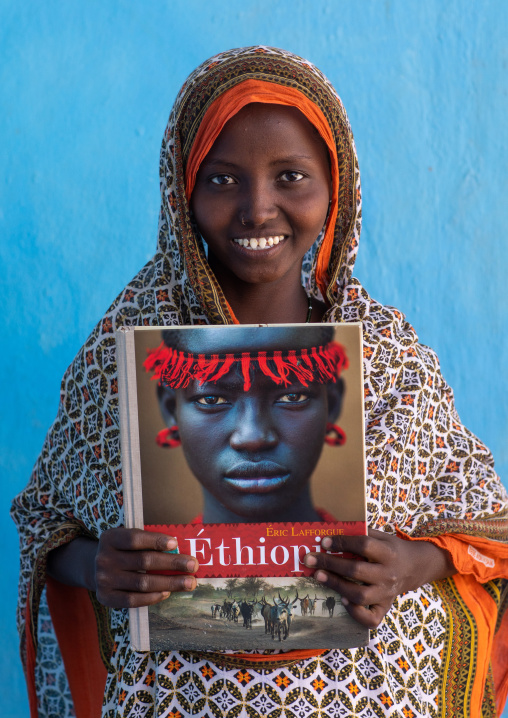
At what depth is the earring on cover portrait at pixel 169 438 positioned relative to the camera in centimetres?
87

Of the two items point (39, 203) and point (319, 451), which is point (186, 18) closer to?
point (39, 203)

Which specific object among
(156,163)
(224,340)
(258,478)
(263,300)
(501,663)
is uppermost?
(156,163)

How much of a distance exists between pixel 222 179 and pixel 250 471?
0.38 meters

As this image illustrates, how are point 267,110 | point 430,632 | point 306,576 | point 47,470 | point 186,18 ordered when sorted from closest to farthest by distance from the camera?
point 306,576 < point 267,110 < point 430,632 < point 47,470 < point 186,18

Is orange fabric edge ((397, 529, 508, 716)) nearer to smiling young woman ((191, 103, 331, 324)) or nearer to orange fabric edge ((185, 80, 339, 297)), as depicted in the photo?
smiling young woman ((191, 103, 331, 324))

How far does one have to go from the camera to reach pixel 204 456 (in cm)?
88

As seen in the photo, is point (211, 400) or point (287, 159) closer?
point (211, 400)

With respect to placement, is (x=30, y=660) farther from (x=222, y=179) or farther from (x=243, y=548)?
(x=222, y=179)

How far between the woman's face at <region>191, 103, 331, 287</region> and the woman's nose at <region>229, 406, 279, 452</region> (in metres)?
0.23

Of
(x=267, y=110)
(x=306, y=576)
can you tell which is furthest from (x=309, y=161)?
(x=306, y=576)

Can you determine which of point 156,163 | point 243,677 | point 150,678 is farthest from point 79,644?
point 156,163

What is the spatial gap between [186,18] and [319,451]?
108 centimetres

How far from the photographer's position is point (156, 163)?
5.39ft

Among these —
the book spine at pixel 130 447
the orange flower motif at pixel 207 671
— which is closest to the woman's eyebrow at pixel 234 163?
the book spine at pixel 130 447
